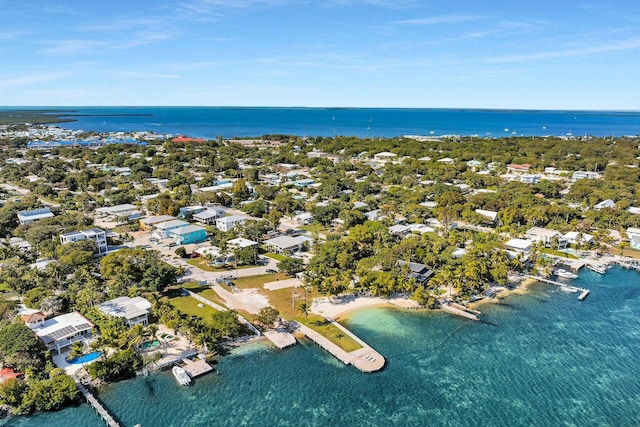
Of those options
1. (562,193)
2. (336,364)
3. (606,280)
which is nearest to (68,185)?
(336,364)

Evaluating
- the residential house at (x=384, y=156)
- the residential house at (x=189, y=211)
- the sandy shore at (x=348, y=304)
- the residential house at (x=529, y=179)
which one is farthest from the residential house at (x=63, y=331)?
the residential house at (x=384, y=156)

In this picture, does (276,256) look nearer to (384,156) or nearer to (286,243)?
(286,243)

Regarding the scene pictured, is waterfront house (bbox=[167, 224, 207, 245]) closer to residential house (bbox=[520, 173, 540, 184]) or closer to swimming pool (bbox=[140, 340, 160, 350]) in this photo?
swimming pool (bbox=[140, 340, 160, 350])

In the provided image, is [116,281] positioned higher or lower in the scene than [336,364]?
higher

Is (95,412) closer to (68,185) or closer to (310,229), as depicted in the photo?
(310,229)

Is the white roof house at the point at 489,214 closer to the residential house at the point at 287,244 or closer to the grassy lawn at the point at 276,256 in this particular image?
the residential house at the point at 287,244

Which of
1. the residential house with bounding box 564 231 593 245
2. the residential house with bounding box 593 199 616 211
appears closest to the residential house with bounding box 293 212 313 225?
the residential house with bounding box 564 231 593 245

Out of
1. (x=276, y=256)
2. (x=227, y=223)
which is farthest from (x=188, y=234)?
(x=276, y=256)

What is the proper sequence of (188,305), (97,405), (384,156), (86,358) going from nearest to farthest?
1. (97,405)
2. (86,358)
3. (188,305)
4. (384,156)
